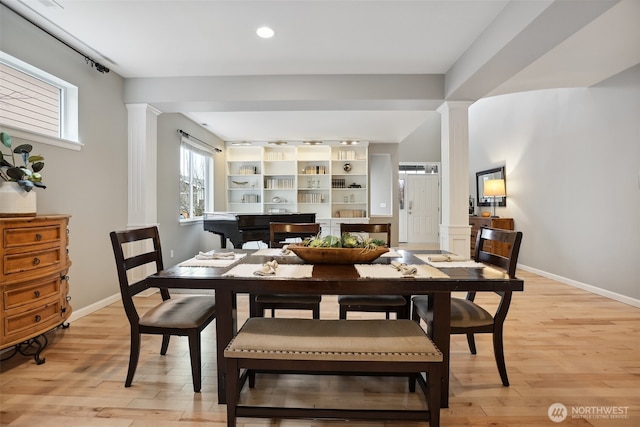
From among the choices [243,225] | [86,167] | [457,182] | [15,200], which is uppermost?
[86,167]

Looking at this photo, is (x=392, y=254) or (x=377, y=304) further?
(x=392, y=254)

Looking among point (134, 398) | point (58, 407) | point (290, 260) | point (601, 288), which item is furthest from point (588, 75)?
point (58, 407)

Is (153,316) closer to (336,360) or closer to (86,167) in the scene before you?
(336,360)

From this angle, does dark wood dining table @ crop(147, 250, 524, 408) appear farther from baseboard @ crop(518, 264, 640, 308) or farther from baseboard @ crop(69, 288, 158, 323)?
baseboard @ crop(518, 264, 640, 308)

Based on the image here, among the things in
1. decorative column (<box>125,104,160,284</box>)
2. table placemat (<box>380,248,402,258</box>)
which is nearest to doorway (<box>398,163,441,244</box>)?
decorative column (<box>125,104,160,284</box>)

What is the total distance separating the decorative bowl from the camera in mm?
1755

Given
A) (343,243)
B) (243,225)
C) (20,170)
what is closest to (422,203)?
(243,225)

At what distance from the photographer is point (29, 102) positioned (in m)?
2.70

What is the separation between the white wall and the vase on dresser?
552 centimetres

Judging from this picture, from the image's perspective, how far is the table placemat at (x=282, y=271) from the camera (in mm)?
1556

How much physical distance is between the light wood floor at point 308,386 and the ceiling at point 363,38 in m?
2.27

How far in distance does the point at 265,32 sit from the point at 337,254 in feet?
6.93

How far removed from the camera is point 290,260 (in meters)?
1.98

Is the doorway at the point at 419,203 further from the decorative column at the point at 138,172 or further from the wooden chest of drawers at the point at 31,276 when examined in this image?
the wooden chest of drawers at the point at 31,276
